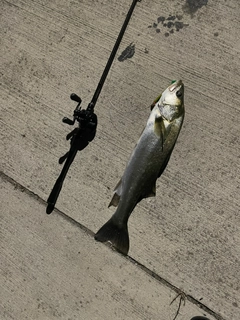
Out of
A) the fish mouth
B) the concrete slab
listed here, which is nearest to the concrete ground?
the concrete slab

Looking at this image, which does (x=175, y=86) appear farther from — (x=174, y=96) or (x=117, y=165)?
(x=117, y=165)

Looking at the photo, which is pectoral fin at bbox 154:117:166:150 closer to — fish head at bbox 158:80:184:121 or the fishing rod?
fish head at bbox 158:80:184:121

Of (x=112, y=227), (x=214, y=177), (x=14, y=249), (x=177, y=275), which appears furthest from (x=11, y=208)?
(x=214, y=177)

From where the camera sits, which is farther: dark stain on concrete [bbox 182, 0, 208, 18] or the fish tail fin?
dark stain on concrete [bbox 182, 0, 208, 18]

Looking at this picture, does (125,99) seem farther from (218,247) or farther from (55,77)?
(218,247)

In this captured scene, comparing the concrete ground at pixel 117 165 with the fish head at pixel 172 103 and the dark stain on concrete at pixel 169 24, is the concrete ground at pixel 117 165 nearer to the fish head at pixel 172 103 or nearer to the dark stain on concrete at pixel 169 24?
the dark stain on concrete at pixel 169 24

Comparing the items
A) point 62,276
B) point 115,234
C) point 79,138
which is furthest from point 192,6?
point 62,276
